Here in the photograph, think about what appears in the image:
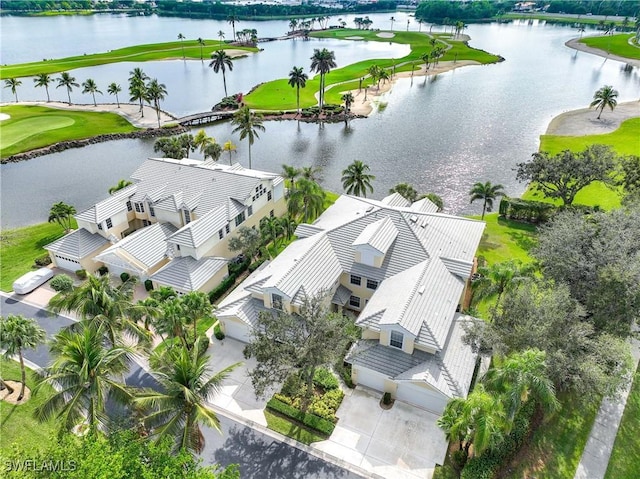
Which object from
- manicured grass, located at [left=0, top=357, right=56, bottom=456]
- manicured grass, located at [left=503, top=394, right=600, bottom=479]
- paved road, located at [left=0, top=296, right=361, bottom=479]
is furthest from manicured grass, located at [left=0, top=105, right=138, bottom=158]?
manicured grass, located at [left=503, top=394, right=600, bottom=479]

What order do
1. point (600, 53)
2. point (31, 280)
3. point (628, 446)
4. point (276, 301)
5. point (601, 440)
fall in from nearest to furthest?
point (628, 446), point (601, 440), point (276, 301), point (31, 280), point (600, 53)

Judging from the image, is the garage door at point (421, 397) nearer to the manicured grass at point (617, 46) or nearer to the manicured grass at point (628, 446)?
the manicured grass at point (628, 446)

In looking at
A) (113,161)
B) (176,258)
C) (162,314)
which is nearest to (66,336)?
(162,314)

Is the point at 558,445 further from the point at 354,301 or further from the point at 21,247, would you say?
the point at 21,247

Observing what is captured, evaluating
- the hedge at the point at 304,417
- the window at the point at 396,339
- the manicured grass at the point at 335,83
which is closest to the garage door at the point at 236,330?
the hedge at the point at 304,417

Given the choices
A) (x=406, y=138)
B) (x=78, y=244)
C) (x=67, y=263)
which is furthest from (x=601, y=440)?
(x=406, y=138)

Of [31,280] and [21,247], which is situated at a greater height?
[31,280]

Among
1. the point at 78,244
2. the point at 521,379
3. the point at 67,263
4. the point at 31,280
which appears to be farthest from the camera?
the point at 67,263

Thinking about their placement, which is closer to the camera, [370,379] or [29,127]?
[370,379]

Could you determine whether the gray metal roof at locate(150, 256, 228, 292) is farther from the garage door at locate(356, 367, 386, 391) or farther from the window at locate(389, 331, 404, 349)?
the window at locate(389, 331, 404, 349)
